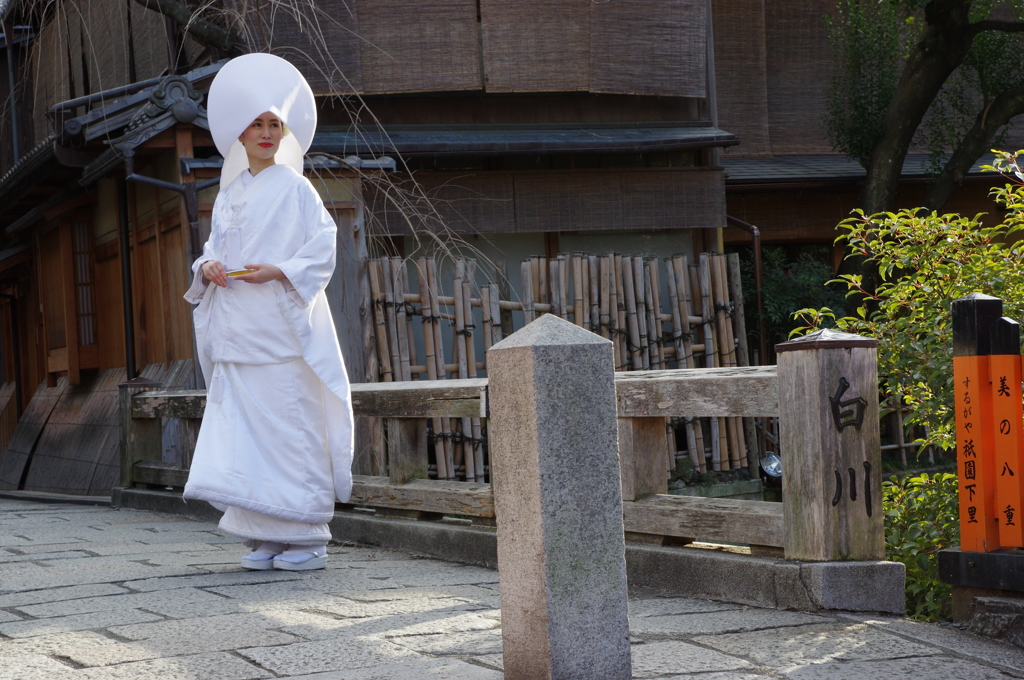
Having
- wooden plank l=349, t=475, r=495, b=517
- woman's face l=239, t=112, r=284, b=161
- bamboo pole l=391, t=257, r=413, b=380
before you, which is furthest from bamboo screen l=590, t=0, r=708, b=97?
woman's face l=239, t=112, r=284, b=161

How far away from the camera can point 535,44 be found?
10.6 meters

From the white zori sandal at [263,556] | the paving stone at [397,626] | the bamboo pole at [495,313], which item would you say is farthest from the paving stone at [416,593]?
the bamboo pole at [495,313]

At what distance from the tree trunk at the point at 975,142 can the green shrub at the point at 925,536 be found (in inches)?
278

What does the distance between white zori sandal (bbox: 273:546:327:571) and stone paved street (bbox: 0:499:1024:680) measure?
0.04 m

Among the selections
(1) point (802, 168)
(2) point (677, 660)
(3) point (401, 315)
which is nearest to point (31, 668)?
(2) point (677, 660)

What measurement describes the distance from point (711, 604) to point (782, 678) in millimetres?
1007

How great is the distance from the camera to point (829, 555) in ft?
12.4

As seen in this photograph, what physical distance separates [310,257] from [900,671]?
2898 millimetres

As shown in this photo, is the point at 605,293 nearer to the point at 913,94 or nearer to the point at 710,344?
the point at 710,344

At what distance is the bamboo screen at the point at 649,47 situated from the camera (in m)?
10.8

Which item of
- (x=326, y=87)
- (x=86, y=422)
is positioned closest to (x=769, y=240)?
(x=326, y=87)

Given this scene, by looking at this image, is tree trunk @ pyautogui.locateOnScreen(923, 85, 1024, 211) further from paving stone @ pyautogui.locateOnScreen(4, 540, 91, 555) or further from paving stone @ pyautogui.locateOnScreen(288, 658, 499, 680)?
paving stone @ pyautogui.locateOnScreen(288, 658, 499, 680)

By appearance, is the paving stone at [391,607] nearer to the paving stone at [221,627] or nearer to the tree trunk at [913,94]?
the paving stone at [221,627]

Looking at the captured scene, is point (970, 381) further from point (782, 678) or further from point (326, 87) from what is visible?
point (326, 87)
